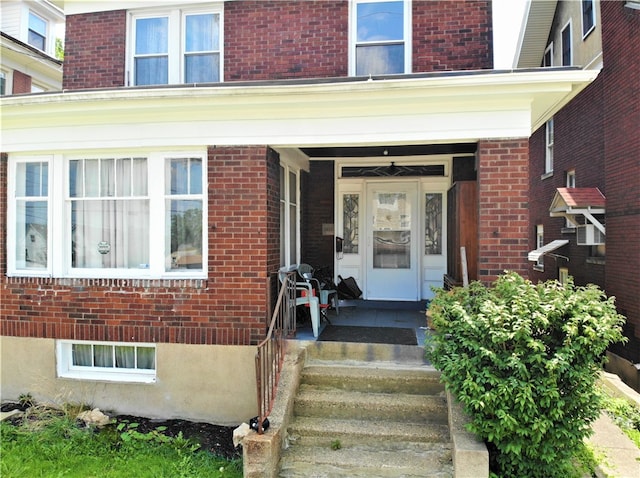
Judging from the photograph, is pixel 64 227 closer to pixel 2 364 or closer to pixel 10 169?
pixel 10 169

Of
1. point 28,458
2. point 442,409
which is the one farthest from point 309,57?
point 28,458

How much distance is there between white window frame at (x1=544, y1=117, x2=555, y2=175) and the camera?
12.4 metres

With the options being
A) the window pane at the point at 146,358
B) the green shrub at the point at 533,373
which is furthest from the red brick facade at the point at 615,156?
the window pane at the point at 146,358

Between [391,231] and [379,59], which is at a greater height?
[379,59]

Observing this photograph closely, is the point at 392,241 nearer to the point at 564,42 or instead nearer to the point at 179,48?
the point at 179,48

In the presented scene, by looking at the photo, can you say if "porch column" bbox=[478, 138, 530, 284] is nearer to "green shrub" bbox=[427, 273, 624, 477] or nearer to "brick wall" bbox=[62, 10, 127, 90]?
"green shrub" bbox=[427, 273, 624, 477]

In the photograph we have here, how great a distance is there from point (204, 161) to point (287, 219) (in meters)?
1.73

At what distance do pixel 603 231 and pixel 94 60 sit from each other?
32.0 feet

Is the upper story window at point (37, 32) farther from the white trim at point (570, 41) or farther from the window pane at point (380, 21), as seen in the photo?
the white trim at point (570, 41)

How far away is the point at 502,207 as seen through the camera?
4.79 meters

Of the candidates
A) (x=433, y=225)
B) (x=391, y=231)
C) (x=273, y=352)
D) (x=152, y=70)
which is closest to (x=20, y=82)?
(x=152, y=70)

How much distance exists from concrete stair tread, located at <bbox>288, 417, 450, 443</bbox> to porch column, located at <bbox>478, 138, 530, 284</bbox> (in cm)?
174

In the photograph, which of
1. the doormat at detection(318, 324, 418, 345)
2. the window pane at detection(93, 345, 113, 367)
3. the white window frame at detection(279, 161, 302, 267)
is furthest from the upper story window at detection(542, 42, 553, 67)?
the window pane at detection(93, 345, 113, 367)

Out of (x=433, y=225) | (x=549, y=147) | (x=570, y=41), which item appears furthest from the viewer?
(x=549, y=147)
